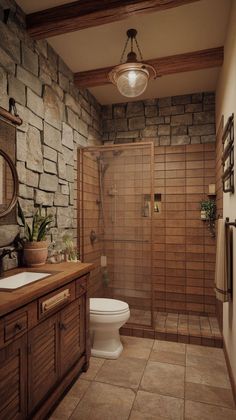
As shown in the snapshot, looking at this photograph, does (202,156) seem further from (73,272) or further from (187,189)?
(73,272)

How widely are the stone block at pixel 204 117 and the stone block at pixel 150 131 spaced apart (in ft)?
1.73

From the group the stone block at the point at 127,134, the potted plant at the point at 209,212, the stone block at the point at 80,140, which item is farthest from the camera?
the stone block at the point at 127,134

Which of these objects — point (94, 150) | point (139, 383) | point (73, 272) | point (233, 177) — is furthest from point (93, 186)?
point (139, 383)

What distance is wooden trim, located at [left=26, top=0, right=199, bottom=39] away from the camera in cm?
186

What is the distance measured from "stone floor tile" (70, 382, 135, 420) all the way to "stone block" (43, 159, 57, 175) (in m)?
1.81

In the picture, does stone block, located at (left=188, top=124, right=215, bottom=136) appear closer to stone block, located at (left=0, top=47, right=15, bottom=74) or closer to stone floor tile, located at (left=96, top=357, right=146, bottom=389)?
stone block, located at (left=0, top=47, right=15, bottom=74)

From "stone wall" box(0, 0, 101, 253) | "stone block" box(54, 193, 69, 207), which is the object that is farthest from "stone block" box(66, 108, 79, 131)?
"stone block" box(54, 193, 69, 207)

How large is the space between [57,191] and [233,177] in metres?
1.60

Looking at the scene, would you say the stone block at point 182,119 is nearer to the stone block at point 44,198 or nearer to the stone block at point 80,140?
the stone block at point 80,140

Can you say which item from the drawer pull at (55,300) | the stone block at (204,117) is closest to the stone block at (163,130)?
the stone block at (204,117)

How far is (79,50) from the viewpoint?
2.53 metres

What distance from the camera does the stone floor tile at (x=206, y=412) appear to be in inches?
65.8

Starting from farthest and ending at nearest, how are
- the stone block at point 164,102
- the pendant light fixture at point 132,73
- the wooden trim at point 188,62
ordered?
the stone block at point 164,102, the wooden trim at point 188,62, the pendant light fixture at point 132,73

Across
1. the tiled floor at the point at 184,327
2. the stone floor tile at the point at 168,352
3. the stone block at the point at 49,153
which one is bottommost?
the stone floor tile at the point at 168,352
